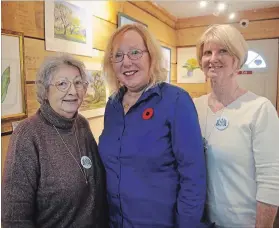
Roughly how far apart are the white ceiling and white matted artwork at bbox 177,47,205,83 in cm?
58

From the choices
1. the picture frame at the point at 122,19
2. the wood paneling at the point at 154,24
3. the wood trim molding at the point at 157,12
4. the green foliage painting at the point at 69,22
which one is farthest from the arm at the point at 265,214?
the wood trim molding at the point at 157,12

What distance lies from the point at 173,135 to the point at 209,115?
265 millimetres

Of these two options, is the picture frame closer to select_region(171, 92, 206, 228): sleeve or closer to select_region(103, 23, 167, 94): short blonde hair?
select_region(103, 23, 167, 94): short blonde hair

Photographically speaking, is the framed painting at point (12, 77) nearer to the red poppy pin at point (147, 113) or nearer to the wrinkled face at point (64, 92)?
the wrinkled face at point (64, 92)

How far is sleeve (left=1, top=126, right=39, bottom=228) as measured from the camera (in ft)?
2.83

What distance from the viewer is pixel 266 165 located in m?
0.96

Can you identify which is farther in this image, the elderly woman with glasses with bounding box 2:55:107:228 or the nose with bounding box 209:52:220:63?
the nose with bounding box 209:52:220:63

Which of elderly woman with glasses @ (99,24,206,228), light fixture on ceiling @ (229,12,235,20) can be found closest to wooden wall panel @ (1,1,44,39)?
elderly woman with glasses @ (99,24,206,228)

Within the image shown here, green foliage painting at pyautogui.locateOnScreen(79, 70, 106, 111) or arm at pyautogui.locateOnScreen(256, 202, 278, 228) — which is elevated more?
Answer: green foliage painting at pyautogui.locateOnScreen(79, 70, 106, 111)

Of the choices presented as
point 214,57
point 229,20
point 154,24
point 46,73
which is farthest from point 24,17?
point 229,20

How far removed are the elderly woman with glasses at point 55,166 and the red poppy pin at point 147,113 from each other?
290mm

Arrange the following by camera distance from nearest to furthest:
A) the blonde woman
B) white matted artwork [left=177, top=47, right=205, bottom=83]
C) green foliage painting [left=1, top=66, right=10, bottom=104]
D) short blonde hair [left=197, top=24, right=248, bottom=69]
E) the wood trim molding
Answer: the blonde woman < short blonde hair [left=197, top=24, right=248, bottom=69] < green foliage painting [left=1, top=66, right=10, bottom=104] < the wood trim molding < white matted artwork [left=177, top=47, right=205, bottom=83]

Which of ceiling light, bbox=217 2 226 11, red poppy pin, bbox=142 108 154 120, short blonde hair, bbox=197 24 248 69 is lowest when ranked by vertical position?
red poppy pin, bbox=142 108 154 120

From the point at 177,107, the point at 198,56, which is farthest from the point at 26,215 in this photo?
the point at 198,56
